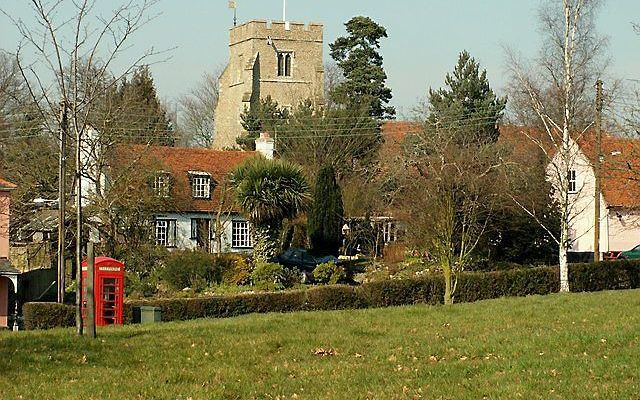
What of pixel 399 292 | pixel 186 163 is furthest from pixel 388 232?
pixel 399 292

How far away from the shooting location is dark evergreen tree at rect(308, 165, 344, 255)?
51.6 metres

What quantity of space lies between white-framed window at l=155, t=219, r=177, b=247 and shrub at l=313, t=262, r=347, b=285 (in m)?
12.5

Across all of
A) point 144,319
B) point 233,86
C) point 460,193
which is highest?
point 233,86

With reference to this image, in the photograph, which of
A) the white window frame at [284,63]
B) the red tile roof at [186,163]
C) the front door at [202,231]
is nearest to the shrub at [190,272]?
the red tile roof at [186,163]

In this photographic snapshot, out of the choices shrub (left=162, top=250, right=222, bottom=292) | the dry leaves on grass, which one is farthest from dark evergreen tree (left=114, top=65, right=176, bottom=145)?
the dry leaves on grass

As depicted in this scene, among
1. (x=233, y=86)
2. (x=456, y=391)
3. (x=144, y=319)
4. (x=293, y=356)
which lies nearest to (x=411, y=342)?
(x=293, y=356)

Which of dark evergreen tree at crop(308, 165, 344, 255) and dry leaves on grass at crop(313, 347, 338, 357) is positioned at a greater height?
dark evergreen tree at crop(308, 165, 344, 255)

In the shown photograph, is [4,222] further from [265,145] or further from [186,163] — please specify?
[265,145]

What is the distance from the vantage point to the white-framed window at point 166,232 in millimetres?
53156

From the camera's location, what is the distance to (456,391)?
462 inches

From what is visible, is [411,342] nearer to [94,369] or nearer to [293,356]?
[293,356]

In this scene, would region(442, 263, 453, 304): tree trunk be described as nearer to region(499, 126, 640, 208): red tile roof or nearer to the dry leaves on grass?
region(499, 126, 640, 208): red tile roof

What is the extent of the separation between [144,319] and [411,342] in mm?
13935

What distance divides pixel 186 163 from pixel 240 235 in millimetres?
5303
